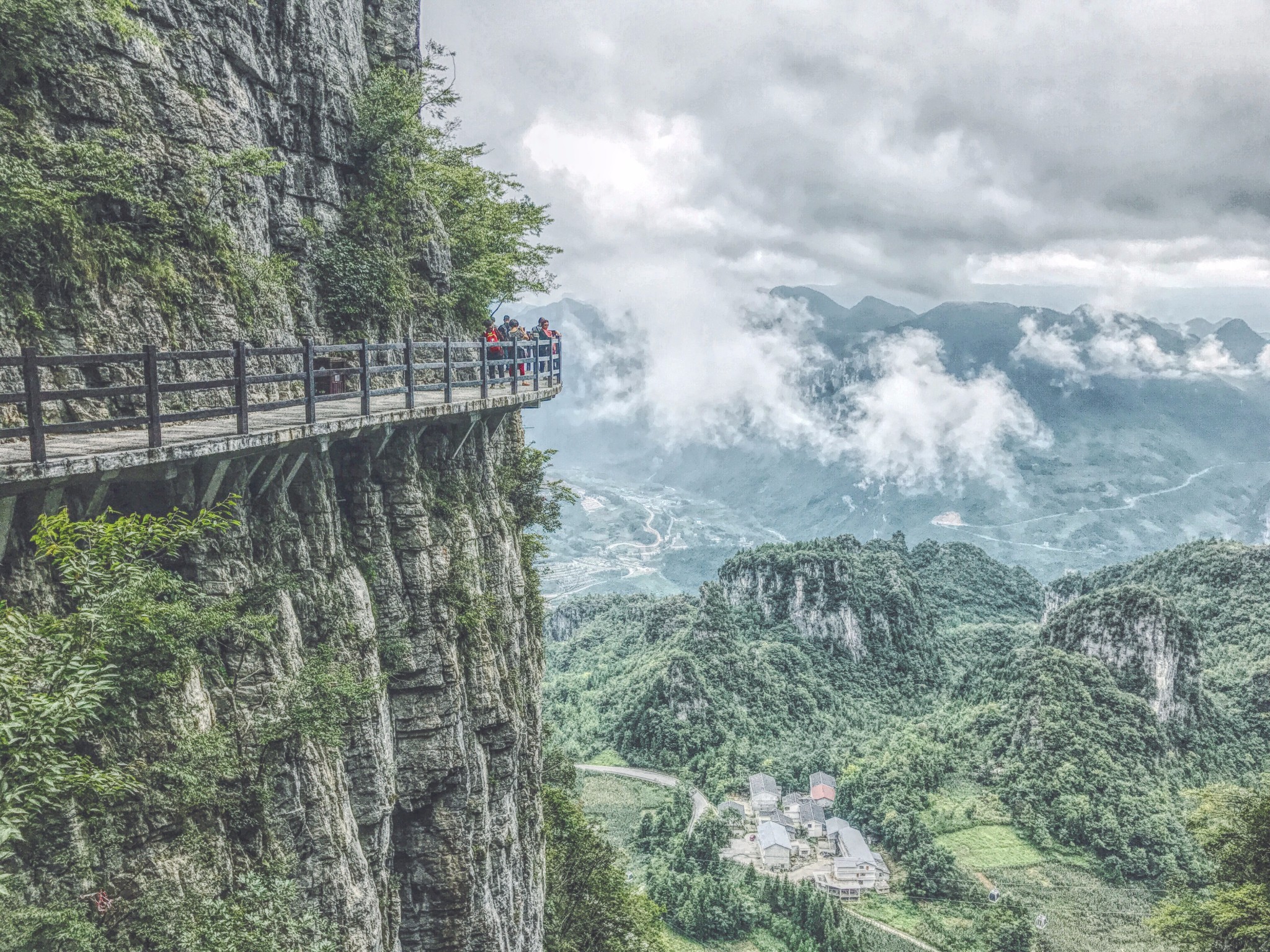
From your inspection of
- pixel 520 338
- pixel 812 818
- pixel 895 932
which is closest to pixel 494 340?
pixel 520 338

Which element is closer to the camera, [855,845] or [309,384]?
[309,384]

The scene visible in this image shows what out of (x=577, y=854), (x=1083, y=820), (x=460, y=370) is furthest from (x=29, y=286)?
(x=1083, y=820)

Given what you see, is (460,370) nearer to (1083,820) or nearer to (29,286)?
(29,286)

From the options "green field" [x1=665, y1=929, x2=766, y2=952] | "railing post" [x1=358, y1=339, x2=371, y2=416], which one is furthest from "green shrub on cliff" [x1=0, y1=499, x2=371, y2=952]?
"green field" [x1=665, y1=929, x2=766, y2=952]

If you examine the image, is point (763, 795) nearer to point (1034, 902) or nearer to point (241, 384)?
point (1034, 902)

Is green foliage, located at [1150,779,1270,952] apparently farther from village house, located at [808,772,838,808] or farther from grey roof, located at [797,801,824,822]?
village house, located at [808,772,838,808]

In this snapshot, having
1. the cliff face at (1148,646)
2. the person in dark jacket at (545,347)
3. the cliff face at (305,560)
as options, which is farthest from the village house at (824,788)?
the person in dark jacket at (545,347)

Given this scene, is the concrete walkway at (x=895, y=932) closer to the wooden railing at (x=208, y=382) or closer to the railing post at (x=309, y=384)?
the wooden railing at (x=208, y=382)
